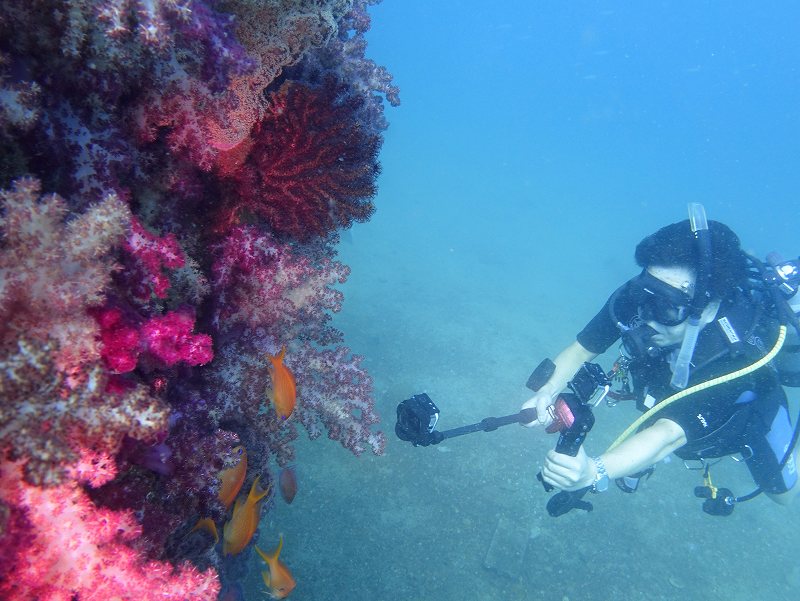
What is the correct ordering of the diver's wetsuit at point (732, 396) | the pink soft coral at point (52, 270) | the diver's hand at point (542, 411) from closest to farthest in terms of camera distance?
the pink soft coral at point (52, 270) → the diver's wetsuit at point (732, 396) → the diver's hand at point (542, 411)

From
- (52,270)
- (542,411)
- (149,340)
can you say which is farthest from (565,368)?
(52,270)

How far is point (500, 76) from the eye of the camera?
17800 cm

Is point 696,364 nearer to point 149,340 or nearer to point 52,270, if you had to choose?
point 149,340

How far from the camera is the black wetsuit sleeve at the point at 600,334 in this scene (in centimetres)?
539

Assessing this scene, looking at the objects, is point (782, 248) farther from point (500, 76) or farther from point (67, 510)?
point (500, 76)

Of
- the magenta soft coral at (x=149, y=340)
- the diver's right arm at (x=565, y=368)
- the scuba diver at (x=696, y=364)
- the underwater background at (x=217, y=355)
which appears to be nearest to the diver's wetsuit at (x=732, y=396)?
the scuba diver at (x=696, y=364)

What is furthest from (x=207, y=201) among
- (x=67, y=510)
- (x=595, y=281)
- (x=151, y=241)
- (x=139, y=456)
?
(x=595, y=281)

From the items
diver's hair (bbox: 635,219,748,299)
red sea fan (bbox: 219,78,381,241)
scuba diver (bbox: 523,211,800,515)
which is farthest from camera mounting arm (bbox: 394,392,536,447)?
diver's hair (bbox: 635,219,748,299)

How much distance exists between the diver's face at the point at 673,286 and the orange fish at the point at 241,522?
160 inches

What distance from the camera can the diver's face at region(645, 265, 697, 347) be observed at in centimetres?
434

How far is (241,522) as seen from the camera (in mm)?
2768

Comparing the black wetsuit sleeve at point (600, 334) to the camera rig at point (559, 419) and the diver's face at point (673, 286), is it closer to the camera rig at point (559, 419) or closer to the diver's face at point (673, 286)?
the diver's face at point (673, 286)

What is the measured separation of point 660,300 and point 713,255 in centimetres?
66

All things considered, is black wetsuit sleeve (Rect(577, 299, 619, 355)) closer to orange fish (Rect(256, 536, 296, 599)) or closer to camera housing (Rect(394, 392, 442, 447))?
camera housing (Rect(394, 392, 442, 447))
